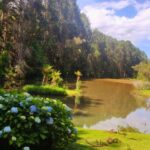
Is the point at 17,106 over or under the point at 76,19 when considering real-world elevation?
under

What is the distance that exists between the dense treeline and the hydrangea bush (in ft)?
76.5

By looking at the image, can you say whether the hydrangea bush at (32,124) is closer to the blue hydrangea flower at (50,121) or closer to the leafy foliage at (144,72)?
the blue hydrangea flower at (50,121)

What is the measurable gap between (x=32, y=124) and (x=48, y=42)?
54.6m

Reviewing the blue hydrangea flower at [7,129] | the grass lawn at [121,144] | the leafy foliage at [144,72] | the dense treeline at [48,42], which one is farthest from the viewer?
the leafy foliage at [144,72]

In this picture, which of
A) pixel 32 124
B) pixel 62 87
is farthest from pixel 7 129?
pixel 62 87

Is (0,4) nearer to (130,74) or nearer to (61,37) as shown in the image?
(61,37)

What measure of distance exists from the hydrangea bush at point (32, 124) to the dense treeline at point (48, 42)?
76.5 feet

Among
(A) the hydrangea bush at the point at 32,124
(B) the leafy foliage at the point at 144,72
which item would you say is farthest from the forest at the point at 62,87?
(B) the leafy foliage at the point at 144,72

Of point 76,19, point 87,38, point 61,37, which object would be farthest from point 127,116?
point 87,38

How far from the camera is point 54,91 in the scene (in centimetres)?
3228

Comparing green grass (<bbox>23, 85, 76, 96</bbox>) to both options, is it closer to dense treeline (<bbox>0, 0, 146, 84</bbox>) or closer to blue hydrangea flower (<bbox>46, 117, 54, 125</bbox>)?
dense treeline (<bbox>0, 0, 146, 84</bbox>)

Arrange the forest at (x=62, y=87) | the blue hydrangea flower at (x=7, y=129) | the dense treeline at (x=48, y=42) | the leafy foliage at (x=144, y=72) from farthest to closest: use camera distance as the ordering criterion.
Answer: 1. the leafy foliage at (x=144, y=72)
2. the dense treeline at (x=48, y=42)
3. the forest at (x=62, y=87)
4. the blue hydrangea flower at (x=7, y=129)

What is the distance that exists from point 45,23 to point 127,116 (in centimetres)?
3441

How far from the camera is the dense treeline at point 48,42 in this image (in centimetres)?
3847
